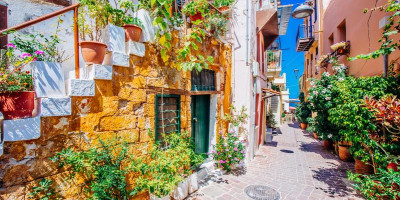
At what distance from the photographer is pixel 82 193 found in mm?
2391

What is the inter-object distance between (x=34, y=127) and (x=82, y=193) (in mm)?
1061

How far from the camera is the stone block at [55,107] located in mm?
2023

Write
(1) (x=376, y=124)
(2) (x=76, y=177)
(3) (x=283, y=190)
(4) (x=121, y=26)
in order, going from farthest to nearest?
(3) (x=283, y=190) < (1) (x=376, y=124) < (4) (x=121, y=26) < (2) (x=76, y=177)

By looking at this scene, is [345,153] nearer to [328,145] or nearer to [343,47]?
[328,145]

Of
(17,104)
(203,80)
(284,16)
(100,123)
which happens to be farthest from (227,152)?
(284,16)

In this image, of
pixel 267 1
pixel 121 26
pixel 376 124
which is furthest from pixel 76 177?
pixel 267 1

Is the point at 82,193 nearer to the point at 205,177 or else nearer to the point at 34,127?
the point at 34,127

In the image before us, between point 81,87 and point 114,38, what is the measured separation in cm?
87

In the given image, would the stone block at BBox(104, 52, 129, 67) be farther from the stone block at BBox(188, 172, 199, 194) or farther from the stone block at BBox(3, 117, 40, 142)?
the stone block at BBox(188, 172, 199, 194)

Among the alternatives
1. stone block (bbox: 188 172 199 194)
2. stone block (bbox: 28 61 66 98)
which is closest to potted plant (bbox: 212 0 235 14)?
stone block (bbox: 28 61 66 98)

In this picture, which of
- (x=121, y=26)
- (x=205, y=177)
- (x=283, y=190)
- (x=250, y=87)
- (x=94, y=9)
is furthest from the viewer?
(x=250, y=87)

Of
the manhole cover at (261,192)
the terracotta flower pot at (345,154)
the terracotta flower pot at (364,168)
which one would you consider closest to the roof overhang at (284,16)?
the terracotta flower pot at (345,154)

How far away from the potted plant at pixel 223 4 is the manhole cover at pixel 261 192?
5015 mm

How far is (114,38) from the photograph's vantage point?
8.74 ft
